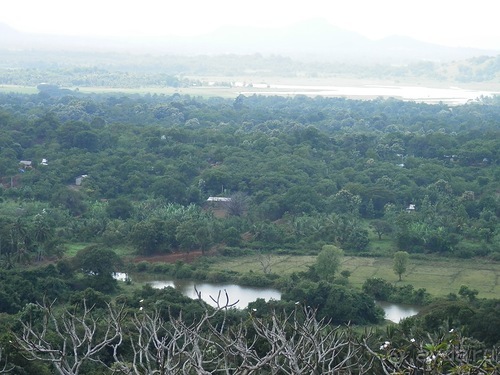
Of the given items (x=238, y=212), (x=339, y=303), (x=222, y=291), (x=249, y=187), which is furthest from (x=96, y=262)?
(x=249, y=187)

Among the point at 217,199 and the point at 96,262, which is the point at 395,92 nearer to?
the point at 217,199

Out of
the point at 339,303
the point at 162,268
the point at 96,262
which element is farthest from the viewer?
the point at 162,268

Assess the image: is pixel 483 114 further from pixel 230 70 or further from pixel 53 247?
pixel 230 70

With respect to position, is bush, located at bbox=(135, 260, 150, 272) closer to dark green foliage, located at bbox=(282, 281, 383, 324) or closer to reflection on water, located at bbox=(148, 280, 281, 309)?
reflection on water, located at bbox=(148, 280, 281, 309)

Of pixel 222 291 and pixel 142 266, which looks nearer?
pixel 222 291

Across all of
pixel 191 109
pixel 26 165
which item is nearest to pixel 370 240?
pixel 26 165

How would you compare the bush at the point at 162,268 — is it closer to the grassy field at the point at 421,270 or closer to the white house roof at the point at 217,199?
the grassy field at the point at 421,270

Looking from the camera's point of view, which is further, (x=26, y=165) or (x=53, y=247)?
(x=26, y=165)
